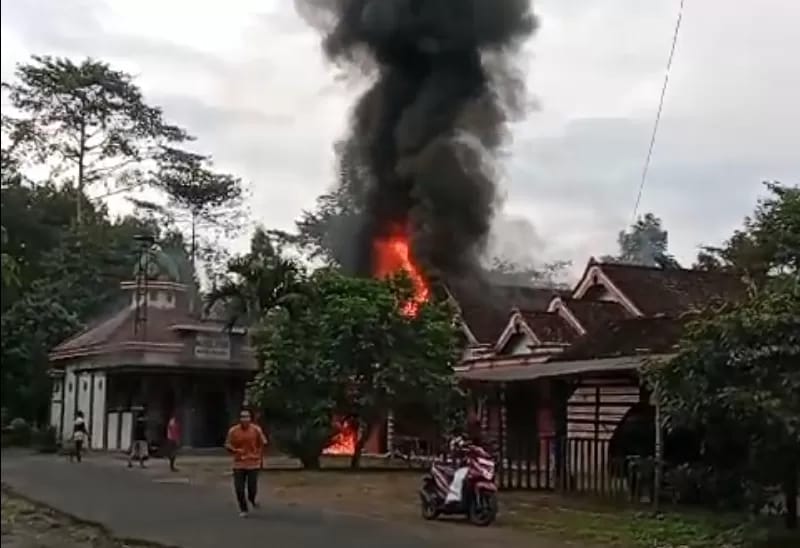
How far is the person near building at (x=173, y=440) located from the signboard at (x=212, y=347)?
103 cm

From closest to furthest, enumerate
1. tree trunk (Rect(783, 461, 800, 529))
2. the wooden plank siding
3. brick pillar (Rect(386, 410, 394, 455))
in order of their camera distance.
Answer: tree trunk (Rect(783, 461, 800, 529)) → the wooden plank siding → brick pillar (Rect(386, 410, 394, 455))

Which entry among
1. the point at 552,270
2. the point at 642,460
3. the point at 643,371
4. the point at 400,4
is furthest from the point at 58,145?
the point at 552,270

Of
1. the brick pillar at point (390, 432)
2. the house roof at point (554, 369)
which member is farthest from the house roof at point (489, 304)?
the brick pillar at point (390, 432)

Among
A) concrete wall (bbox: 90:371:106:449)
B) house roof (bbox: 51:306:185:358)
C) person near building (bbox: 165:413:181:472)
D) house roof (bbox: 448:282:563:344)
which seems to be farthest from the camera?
house roof (bbox: 448:282:563:344)

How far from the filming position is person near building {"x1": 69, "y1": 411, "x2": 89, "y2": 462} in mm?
6602

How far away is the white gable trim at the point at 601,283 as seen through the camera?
24969 mm

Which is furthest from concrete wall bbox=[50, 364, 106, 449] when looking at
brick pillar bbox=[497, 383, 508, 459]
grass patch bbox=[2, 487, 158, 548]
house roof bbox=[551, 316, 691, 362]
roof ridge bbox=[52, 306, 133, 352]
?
brick pillar bbox=[497, 383, 508, 459]

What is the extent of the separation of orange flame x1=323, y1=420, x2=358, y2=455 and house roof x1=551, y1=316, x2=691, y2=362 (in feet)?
14.6

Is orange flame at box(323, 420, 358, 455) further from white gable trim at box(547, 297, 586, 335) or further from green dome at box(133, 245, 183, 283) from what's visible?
green dome at box(133, 245, 183, 283)

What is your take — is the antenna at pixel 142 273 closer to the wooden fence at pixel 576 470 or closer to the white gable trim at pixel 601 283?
Answer: the wooden fence at pixel 576 470

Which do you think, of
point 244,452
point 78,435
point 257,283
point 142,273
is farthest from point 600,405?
point 78,435

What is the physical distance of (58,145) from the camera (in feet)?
19.7

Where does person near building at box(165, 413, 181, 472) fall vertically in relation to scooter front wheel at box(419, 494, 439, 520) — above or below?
above

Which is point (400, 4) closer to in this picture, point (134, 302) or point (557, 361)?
point (557, 361)
